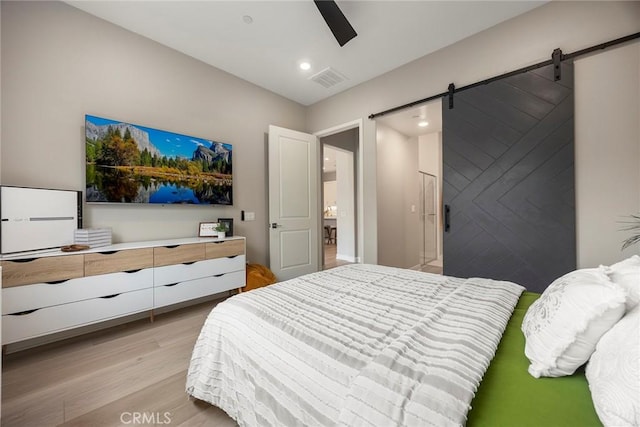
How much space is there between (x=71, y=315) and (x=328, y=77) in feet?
11.9

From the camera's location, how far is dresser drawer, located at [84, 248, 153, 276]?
1989mm

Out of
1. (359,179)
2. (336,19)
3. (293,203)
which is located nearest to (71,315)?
(293,203)

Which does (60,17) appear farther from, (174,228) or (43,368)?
(43,368)

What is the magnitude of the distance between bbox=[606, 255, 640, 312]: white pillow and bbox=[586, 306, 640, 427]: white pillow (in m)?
0.06

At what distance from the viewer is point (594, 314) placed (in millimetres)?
707

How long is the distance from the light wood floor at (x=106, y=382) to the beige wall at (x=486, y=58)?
2544mm

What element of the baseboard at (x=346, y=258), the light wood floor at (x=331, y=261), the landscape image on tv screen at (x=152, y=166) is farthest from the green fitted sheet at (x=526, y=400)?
the baseboard at (x=346, y=258)

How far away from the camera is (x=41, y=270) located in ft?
5.88

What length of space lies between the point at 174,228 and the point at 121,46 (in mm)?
1905

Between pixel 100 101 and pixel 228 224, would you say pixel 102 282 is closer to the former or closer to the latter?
pixel 228 224

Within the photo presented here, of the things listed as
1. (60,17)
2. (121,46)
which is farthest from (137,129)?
(60,17)

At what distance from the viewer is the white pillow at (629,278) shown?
0.74m

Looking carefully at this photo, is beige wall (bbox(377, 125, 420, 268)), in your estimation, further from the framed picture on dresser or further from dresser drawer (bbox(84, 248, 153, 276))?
dresser drawer (bbox(84, 248, 153, 276))

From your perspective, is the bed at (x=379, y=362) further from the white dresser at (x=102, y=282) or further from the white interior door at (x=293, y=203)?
the white interior door at (x=293, y=203)
